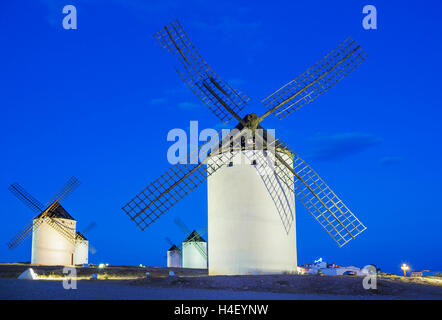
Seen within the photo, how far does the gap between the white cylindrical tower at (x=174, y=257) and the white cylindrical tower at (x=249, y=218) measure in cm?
3475

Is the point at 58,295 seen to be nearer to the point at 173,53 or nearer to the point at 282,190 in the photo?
the point at 282,190

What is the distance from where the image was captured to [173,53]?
21.5 m

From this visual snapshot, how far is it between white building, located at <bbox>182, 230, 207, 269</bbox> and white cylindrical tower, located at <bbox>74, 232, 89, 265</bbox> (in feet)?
32.0

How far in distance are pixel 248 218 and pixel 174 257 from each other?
36.8 meters

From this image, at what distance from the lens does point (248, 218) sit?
19891mm

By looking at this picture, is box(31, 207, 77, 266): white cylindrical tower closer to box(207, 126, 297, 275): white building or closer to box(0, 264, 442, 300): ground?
box(207, 126, 297, 275): white building

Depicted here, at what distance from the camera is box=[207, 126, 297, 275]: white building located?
19.9 meters

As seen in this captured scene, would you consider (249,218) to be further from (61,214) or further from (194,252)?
(194,252)

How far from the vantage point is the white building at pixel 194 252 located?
157ft

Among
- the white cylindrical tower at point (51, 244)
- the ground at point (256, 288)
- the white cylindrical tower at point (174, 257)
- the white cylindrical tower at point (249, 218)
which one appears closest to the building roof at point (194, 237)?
the white cylindrical tower at point (174, 257)

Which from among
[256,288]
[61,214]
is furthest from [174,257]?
[256,288]

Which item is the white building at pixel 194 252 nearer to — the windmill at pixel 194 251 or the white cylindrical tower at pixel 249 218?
the windmill at pixel 194 251
